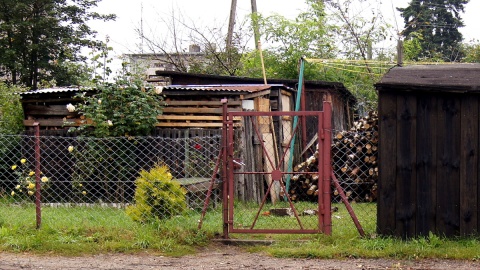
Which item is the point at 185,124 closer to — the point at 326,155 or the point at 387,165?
the point at 326,155

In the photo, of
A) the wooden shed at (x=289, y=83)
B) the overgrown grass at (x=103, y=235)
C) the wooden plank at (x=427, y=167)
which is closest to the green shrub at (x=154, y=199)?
the overgrown grass at (x=103, y=235)

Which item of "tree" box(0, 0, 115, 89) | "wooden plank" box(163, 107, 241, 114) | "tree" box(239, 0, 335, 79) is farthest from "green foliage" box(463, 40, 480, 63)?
"wooden plank" box(163, 107, 241, 114)

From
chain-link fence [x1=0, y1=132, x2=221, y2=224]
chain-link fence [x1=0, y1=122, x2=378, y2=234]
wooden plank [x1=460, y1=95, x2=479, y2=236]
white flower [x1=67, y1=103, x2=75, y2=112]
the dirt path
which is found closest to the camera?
the dirt path

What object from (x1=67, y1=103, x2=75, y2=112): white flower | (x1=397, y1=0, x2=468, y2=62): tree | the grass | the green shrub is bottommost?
the grass

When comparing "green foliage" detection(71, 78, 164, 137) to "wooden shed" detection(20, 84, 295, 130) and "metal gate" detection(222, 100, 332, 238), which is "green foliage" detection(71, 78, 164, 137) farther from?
"metal gate" detection(222, 100, 332, 238)

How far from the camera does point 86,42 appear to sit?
88.3 feet

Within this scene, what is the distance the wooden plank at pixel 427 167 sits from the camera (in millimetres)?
7703

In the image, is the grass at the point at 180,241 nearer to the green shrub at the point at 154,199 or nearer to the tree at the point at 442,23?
the green shrub at the point at 154,199

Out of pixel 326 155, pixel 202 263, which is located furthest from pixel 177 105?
pixel 202 263

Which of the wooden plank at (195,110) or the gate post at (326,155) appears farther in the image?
the wooden plank at (195,110)

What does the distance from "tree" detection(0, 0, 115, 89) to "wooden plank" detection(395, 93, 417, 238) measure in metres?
19.7

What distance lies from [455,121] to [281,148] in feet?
23.4

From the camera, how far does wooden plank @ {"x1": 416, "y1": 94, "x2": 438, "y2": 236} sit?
7.70 m

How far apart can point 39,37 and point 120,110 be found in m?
15.9
